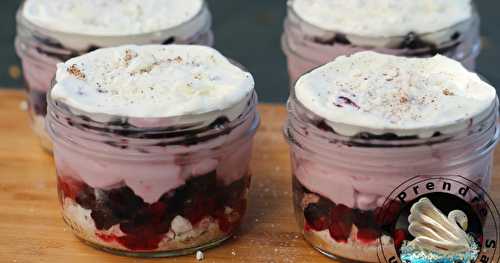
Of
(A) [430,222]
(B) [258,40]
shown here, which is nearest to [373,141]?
(A) [430,222]

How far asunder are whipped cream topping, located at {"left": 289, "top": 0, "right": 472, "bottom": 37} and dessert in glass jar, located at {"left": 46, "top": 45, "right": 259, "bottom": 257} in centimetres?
35

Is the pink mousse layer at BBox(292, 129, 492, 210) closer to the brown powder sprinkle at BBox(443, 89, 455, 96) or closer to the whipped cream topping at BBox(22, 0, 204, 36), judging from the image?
the brown powder sprinkle at BBox(443, 89, 455, 96)

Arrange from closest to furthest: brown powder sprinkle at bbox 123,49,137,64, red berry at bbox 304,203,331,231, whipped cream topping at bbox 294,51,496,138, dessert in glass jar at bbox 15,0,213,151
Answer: whipped cream topping at bbox 294,51,496,138, red berry at bbox 304,203,331,231, brown powder sprinkle at bbox 123,49,137,64, dessert in glass jar at bbox 15,0,213,151

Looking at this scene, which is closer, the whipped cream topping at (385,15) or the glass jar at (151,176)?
the glass jar at (151,176)

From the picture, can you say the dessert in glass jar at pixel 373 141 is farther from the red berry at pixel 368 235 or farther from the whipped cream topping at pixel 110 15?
the whipped cream topping at pixel 110 15

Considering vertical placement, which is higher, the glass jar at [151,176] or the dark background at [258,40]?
the glass jar at [151,176]

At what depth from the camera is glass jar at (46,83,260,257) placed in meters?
1.61

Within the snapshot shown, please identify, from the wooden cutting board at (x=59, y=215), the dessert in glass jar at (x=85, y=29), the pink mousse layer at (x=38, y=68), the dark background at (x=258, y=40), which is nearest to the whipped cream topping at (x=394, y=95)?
the wooden cutting board at (x=59, y=215)

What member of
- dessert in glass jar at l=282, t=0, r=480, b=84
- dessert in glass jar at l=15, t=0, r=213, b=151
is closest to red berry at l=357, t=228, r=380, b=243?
dessert in glass jar at l=282, t=0, r=480, b=84

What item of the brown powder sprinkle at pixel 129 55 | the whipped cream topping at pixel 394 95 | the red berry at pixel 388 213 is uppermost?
the whipped cream topping at pixel 394 95

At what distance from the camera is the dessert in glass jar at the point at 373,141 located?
5.11 feet

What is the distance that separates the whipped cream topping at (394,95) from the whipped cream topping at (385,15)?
0.19m

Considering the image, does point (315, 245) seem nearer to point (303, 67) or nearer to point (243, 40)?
point (303, 67)

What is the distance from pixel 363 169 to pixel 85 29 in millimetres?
680
